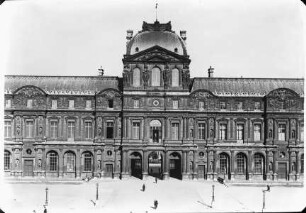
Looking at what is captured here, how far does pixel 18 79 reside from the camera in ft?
160

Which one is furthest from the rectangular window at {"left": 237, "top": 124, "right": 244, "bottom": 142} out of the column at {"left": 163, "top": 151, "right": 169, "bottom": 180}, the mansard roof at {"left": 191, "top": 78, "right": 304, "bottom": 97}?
the column at {"left": 163, "top": 151, "right": 169, "bottom": 180}

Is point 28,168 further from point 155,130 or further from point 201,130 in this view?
point 201,130

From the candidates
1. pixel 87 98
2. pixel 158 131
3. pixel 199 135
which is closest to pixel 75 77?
pixel 87 98

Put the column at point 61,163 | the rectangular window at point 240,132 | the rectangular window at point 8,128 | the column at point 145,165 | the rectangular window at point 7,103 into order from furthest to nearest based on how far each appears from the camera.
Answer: the rectangular window at point 240,132 → the column at point 61,163 → the rectangular window at point 7,103 → the rectangular window at point 8,128 → the column at point 145,165

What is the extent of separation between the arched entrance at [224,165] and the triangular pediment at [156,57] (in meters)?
10.9

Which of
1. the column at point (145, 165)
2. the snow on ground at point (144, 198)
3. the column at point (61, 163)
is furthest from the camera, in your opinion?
the column at point (61, 163)

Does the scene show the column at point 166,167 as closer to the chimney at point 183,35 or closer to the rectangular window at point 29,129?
the chimney at point 183,35

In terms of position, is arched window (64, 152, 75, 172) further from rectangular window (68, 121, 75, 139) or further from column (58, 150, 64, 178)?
rectangular window (68, 121, 75, 139)

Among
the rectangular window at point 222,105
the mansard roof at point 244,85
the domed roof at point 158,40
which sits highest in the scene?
the domed roof at point 158,40

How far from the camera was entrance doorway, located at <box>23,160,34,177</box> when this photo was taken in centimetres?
4791

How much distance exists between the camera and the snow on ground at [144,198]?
34.6 m

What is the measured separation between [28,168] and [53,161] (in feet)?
8.69

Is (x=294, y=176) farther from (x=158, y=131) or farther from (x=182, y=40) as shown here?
(x=182, y=40)

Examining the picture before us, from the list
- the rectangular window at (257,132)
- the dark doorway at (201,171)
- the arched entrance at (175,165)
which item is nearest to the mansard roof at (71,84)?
the arched entrance at (175,165)
